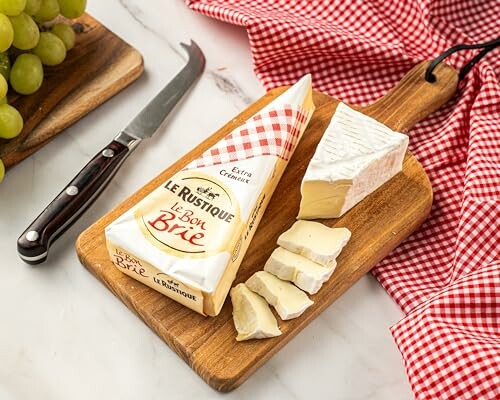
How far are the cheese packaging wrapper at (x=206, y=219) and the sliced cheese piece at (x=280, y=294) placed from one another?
4 cm

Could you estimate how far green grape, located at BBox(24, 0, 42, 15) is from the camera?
1.14 m

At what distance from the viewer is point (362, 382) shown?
3.28 ft

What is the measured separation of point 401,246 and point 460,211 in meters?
0.10

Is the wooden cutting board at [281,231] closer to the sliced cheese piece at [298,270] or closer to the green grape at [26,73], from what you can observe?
the sliced cheese piece at [298,270]

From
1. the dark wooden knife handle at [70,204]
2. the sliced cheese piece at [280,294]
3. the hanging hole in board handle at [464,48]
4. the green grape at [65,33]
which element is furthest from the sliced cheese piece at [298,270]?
the green grape at [65,33]

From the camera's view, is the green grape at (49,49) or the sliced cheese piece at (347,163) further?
the green grape at (49,49)

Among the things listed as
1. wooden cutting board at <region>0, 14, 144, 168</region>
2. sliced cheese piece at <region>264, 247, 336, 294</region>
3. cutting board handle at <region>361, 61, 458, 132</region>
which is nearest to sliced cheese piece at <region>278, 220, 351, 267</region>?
sliced cheese piece at <region>264, 247, 336, 294</region>

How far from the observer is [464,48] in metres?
1.26

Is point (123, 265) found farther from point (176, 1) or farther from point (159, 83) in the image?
point (176, 1)

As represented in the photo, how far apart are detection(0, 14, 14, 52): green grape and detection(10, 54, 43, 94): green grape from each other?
0.07 metres

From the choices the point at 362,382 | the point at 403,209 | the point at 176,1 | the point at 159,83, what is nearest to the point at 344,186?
the point at 403,209

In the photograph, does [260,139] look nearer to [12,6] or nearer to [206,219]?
[206,219]

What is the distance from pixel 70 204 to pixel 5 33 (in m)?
0.24

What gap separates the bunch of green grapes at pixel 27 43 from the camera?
108 centimetres
